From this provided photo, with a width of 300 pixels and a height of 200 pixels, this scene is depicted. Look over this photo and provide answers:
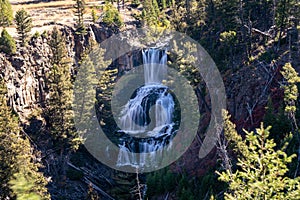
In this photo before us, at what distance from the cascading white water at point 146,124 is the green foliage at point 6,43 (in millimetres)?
13145

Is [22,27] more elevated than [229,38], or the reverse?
[22,27]

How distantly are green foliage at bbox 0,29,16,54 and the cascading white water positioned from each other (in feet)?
43.1

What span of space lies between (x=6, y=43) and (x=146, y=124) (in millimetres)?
16336

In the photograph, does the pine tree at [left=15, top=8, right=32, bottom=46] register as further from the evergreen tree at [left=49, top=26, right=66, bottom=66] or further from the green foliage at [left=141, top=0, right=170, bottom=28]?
the green foliage at [left=141, top=0, right=170, bottom=28]

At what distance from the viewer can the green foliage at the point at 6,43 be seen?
28625 mm

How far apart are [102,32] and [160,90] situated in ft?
38.7

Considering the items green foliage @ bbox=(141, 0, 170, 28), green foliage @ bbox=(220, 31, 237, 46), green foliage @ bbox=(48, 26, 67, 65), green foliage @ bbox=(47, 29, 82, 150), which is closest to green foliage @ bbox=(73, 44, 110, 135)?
green foliage @ bbox=(47, 29, 82, 150)

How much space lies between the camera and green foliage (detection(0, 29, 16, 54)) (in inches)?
1127

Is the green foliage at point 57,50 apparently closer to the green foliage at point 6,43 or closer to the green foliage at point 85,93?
the green foliage at point 85,93

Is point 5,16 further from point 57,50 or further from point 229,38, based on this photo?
point 229,38

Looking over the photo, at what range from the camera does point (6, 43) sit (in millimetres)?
28766

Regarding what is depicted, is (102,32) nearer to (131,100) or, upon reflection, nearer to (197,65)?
(131,100)

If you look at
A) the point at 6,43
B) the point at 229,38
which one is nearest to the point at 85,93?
the point at 6,43

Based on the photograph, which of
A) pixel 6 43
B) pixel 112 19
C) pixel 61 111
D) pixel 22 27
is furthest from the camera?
pixel 112 19
